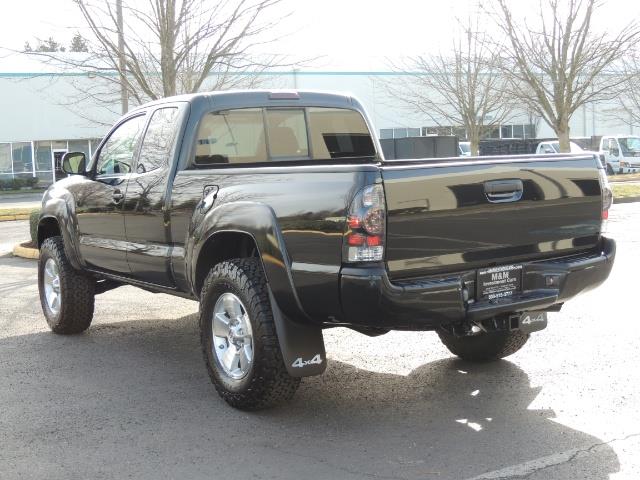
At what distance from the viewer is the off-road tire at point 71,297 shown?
707 centimetres

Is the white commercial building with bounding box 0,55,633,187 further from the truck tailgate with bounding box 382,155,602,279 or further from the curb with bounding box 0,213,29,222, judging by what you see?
the truck tailgate with bounding box 382,155,602,279

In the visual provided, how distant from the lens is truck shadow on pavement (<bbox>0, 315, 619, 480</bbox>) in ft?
13.1

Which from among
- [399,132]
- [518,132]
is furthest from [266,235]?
[518,132]

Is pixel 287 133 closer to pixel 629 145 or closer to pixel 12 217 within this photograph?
pixel 12 217

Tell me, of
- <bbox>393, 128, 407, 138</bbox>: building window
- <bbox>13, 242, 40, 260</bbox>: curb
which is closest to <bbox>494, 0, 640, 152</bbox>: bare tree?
<bbox>13, 242, 40, 260</bbox>: curb

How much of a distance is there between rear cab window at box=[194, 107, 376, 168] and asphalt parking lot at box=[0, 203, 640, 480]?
1.55 meters

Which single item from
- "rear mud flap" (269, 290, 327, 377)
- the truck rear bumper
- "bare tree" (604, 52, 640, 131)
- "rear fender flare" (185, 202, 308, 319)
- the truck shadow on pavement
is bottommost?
the truck shadow on pavement

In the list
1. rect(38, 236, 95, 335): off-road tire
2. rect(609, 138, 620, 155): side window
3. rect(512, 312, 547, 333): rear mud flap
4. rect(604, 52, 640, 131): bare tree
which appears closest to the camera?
rect(512, 312, 547, 333): rear mud flap

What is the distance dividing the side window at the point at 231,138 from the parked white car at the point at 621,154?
34183 mm

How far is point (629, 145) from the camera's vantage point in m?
37.7

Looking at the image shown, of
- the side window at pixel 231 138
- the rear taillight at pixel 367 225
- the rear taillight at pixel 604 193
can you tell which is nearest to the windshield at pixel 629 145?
the side window at pixel 231 138

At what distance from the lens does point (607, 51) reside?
68.6 ft

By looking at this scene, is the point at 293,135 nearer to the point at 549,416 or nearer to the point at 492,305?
the point at 492,305

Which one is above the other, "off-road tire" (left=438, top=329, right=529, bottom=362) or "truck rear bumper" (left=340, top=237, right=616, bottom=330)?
"truck rear bumper" (left=340, top=237, right=616, bottom=330)
